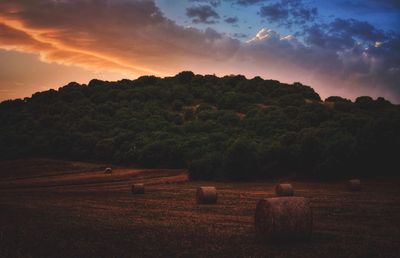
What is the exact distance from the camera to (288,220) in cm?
1332

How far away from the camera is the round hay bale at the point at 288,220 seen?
13.3 metres

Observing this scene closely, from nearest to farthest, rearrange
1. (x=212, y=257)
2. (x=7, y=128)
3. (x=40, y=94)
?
(x=212, y=257), (x=7, y=128), (x=40, y=94)

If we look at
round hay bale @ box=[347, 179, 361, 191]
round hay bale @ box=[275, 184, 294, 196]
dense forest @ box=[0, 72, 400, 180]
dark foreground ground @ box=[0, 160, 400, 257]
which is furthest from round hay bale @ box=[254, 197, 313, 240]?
dense forest @ box=[0, 72, 400, 180]

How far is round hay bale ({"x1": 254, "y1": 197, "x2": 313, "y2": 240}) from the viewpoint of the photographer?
13281 mm

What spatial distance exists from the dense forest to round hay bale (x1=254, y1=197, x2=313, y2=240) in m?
31.2

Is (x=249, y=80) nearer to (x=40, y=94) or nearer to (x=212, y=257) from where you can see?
(x=40, y=94)

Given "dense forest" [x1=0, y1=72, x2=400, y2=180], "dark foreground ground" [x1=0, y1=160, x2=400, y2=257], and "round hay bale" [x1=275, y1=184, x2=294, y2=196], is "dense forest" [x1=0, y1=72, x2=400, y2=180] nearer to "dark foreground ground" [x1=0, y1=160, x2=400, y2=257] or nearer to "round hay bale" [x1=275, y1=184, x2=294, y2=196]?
"round hay bale" [x1=275, y1=184, x2=294, y2=196]

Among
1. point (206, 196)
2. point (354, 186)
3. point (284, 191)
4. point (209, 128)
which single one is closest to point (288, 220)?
point (206, 196)

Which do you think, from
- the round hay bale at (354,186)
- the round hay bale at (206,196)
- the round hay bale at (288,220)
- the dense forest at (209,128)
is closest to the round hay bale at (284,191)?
the round hay bale at (206,196)

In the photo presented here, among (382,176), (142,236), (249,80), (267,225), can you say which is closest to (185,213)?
(142,236)

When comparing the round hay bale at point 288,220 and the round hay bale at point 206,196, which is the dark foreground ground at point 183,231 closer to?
the round hay bale at point 288,220

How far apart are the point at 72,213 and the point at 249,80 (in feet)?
268

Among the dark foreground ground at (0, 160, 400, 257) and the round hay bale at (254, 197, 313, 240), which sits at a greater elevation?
the round hay bale at (254, 197, 313, 240)

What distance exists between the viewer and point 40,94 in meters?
96.8
